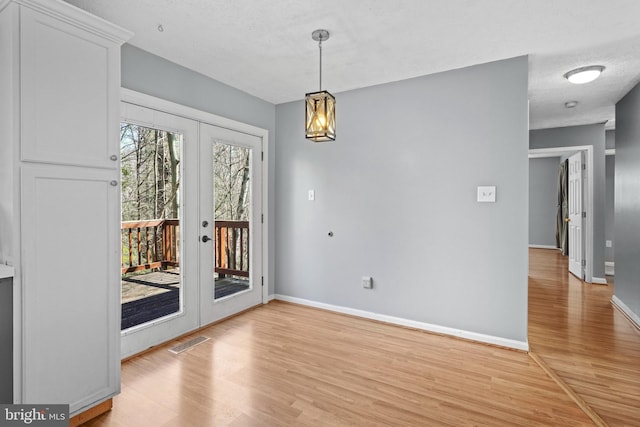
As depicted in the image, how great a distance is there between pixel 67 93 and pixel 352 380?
2579mm

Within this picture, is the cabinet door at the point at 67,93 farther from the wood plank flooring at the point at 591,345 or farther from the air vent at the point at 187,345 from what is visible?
the wood plank flooring at the point at 591,345

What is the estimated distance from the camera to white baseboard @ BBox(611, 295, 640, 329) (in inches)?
136

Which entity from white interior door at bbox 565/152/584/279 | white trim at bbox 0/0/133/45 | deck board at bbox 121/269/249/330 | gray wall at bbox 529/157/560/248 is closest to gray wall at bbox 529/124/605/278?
white interior door at bbox 565/152/584/279

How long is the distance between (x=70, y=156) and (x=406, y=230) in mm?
2891

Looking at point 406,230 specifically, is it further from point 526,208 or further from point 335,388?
point 335,388

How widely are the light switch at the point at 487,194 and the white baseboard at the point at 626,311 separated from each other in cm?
216

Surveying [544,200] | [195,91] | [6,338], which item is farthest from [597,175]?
[6,338]

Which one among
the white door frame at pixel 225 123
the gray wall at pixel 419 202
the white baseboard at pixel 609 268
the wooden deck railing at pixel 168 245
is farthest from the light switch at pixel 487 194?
the white baseboard at pixel 609 268

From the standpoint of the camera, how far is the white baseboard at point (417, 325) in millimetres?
2982

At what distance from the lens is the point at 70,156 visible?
6.09ft

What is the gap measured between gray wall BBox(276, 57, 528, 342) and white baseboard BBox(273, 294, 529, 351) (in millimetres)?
48

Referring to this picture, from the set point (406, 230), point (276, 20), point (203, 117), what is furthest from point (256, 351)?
point (276, 20)

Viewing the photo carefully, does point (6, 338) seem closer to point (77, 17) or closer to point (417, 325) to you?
point (77, 17)

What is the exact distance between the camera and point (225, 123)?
361cm
